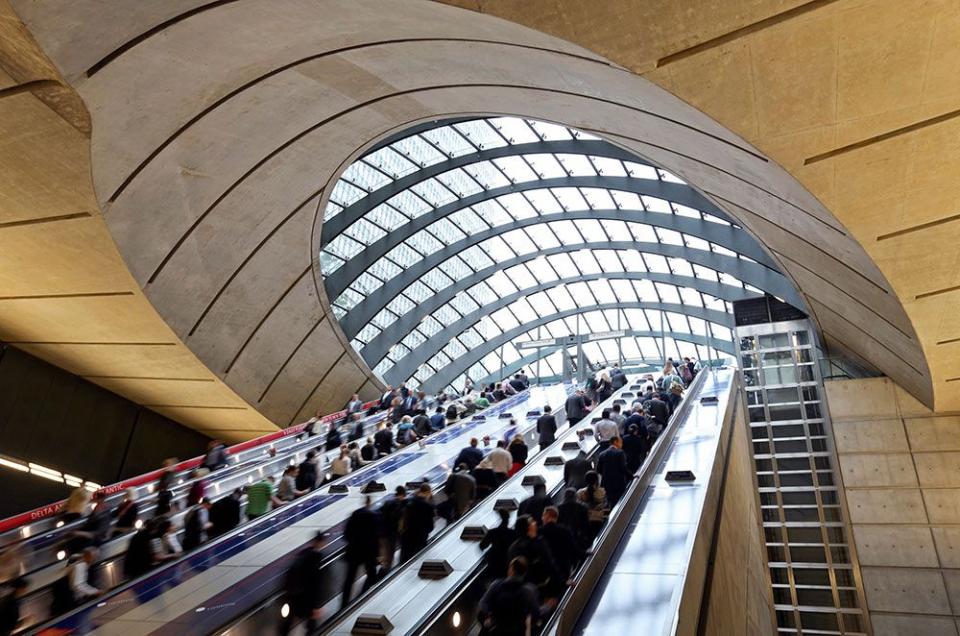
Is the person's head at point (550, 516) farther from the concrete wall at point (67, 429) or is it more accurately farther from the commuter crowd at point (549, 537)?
the concrete wall at point (67, 429)

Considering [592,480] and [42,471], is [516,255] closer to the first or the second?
[42,471]

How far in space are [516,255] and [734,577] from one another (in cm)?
3073

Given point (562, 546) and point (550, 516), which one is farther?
point (550, 516)

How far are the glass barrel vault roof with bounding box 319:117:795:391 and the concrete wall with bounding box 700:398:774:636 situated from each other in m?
16.0

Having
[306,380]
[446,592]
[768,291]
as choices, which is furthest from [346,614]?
[768,291]

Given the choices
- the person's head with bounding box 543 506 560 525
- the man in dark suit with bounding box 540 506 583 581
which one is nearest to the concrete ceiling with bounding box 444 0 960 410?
the person's head with bounding box 543 506 560 525

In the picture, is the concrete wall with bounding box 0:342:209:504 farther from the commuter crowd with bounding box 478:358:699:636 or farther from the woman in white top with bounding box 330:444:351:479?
the commuter crowd with bounding box 478:358:699:636

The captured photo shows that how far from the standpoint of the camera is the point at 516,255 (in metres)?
38.2

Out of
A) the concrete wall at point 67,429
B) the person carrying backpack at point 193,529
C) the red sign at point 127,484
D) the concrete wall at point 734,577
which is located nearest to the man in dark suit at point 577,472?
the concrete wall at point 734,577

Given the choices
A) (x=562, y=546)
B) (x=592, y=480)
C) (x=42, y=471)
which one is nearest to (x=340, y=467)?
(x=592, y=480)

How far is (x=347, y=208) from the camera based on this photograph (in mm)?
26484

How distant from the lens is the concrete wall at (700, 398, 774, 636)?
6.62m

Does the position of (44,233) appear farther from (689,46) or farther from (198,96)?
(689,46)

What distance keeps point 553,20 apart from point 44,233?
384 inches
